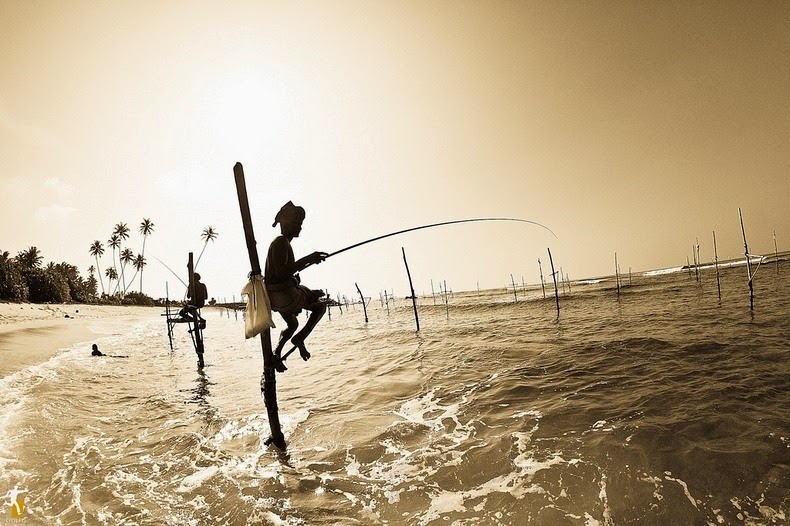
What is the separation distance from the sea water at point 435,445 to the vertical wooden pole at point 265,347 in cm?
31

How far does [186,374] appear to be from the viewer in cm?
1272

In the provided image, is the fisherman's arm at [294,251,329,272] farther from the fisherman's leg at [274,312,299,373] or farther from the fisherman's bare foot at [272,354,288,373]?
the fisherman's bare foot at [272,354,288,373]

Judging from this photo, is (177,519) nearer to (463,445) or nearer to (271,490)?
(271,490)

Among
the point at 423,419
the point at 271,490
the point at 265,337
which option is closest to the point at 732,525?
the point at 423,419

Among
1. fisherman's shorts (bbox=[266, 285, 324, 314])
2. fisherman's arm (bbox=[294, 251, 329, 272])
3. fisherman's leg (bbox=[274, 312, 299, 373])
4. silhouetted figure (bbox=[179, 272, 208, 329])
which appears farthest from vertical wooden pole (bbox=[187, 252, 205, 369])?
fisherman's arm (bbox=[294, 251, 329, 272])

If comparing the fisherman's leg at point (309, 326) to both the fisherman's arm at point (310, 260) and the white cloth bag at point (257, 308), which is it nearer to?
the white cloth bag at point (257, 308)

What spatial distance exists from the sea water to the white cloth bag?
6.85 feet

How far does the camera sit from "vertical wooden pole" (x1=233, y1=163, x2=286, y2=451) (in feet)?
19.2

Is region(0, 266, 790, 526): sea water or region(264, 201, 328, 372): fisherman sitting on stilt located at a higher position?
region(264, 201, 328, 372): fisherman sitting on stilt

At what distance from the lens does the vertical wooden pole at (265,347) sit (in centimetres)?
587

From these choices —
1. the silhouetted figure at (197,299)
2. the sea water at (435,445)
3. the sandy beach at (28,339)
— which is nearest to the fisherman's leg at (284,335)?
the sea water at (435,445)

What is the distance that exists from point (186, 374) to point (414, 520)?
1214 centimetres

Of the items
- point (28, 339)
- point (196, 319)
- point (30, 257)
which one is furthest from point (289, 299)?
point (30, 257)

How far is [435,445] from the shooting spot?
18.2 ft
